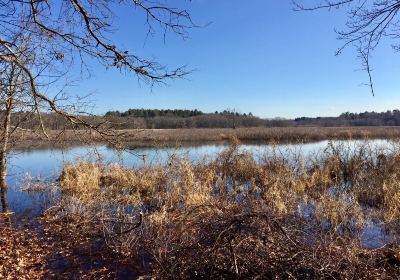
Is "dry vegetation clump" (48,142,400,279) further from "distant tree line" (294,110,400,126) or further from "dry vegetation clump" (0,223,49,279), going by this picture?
"distant tree line" (294,110,400,126)

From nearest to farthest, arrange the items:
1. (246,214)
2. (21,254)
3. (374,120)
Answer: (246,214) < (21,254) < (374,120)

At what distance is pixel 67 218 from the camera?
8.71 meters

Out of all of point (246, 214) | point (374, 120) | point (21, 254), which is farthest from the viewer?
point (374, 120)

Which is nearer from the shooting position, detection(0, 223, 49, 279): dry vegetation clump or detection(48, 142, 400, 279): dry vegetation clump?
detection(48, 142, 400, 279): dry vegetation clump

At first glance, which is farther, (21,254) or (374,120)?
(374,120)

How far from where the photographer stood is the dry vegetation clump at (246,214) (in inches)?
187

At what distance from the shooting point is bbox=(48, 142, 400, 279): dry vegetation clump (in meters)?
4.74

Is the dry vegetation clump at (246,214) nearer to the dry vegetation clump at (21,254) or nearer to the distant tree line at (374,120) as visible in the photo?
the dry vegetation clump at (21,254)

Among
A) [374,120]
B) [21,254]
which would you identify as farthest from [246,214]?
[374,120]

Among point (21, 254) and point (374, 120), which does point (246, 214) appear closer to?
point (21, 254)

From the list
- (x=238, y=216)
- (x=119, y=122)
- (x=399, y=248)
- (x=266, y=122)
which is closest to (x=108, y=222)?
(x=119, y=122)

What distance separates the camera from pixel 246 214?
4.86 meters

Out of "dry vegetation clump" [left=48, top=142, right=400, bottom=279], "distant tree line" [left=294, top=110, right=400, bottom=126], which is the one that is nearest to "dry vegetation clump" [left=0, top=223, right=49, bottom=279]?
"dry vegetation clump" [left=48, top=142, right=400, bottom=279]

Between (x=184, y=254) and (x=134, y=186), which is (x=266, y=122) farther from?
(x=184, y=254)
